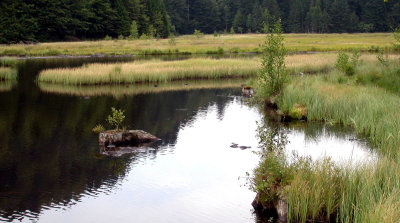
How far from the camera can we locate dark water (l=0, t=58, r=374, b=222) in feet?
38.3

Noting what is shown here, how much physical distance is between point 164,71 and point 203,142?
64.9ft

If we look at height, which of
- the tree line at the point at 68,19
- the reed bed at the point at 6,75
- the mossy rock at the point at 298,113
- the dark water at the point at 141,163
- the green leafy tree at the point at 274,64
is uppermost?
the tree line at the point at 68,19

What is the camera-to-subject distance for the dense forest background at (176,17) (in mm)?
79688

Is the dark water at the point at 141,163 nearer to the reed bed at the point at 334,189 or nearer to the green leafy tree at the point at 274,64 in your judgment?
the reed bed at the point at 334,189

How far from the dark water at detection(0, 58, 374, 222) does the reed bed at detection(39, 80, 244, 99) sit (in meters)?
4.71

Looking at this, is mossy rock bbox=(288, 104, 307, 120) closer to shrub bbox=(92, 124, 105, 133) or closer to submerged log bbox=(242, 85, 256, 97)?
submerged log bbox=(242, 85, 256, 97)

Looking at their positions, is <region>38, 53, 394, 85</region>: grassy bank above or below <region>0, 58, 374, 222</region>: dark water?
Answer: above

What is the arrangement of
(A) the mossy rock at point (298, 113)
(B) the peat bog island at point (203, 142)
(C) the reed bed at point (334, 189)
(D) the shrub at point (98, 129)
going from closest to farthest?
(C) the reed bed at point (334, 189) → (B) the peat bog island at point (203, 142) → (D) the shrub at point (98, 129) → (A) the mossy rock at point (298, 113)

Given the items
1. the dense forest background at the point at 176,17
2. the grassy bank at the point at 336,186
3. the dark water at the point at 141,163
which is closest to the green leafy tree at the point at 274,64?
the dark water at the point at 141,163

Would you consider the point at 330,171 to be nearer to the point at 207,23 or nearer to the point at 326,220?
the point at 326,220

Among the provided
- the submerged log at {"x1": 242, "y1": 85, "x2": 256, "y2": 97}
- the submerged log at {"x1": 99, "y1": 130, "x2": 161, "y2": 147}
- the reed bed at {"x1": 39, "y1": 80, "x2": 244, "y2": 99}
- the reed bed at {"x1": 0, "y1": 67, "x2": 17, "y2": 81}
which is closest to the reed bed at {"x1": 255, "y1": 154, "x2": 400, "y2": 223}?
the submerged log at {"x1": 99, "y1": 130, "x2": 161, "y2": 147}

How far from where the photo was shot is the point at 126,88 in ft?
110

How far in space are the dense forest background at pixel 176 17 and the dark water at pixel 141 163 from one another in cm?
5614

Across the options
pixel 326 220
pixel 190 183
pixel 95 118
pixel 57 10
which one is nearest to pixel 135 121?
pixel 95 118
